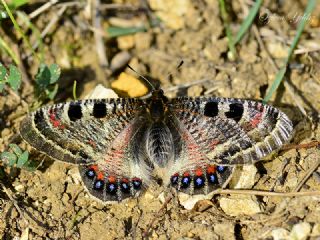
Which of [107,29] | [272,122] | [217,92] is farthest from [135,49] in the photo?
[272,122]

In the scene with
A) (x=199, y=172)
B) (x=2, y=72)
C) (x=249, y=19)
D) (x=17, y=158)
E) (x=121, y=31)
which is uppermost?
(x=249, y=19)

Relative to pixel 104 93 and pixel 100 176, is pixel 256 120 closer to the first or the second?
pixel 100 176

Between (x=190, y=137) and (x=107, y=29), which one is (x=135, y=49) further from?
(x=190, y=137)

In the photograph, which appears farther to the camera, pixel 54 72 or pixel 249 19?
pixel 249 19

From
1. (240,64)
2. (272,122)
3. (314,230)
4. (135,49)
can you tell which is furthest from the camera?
(135,49)

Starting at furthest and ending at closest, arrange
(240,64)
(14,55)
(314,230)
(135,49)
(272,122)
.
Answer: (135,49) < (240,64) < (14,55) < (272,122) < (314,230)

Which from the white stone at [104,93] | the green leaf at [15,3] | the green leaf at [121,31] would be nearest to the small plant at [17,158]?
the white stone at [104,93]

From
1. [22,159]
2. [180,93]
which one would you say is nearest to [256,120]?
[180,93]
